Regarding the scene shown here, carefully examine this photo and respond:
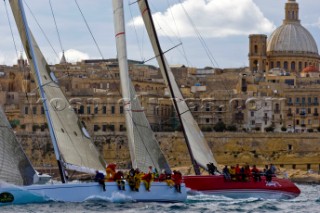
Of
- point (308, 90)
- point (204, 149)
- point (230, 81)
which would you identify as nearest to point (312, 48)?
point (230, 81)

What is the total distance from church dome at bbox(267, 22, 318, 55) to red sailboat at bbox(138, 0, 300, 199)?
98.0 meters

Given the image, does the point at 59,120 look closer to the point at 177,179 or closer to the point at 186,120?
the point at 177,179

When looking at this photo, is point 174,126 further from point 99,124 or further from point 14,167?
point 14,167

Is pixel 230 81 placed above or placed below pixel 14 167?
above

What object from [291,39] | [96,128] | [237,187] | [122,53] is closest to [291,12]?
[291,39]

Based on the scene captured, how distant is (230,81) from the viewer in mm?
120875

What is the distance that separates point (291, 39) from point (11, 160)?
107m

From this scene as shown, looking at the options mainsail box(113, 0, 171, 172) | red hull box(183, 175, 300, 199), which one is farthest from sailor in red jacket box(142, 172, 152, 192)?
red hull box(183, 175, 300, 199)

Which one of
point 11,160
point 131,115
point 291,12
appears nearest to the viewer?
point 11,160

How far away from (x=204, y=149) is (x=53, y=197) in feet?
26.0

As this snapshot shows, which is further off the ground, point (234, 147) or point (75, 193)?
point (234, 147)

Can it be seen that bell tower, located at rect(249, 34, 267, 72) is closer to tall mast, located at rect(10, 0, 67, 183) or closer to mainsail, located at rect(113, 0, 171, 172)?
mainsail, located at rect(113, 0, 171, 172)

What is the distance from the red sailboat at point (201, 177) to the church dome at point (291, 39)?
97993mm

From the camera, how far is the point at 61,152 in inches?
1330
